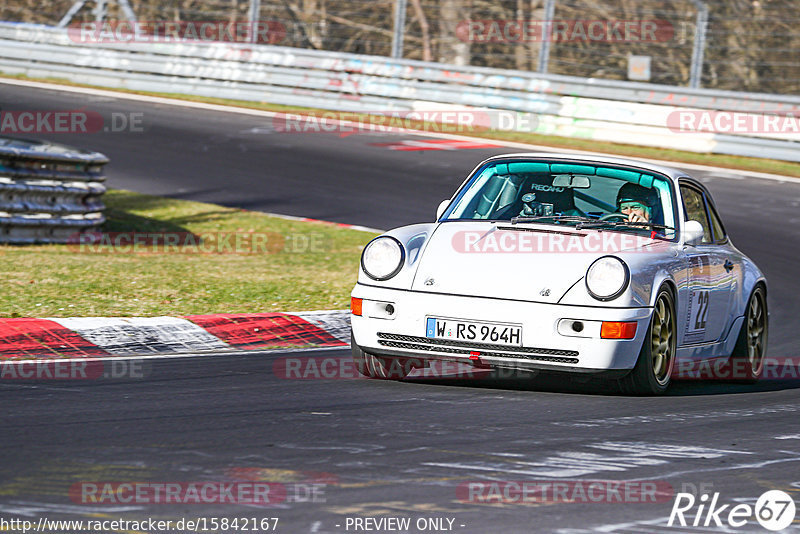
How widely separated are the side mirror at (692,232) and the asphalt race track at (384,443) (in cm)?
85

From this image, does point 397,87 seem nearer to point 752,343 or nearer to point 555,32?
point 555,32

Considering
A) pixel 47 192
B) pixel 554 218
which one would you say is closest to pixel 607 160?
pixel 554 218

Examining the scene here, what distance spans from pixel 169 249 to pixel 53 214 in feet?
3.86

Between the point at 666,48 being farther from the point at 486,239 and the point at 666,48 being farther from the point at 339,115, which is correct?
the point at 486,239

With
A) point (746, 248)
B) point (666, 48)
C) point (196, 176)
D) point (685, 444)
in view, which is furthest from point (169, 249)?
point (666, 48)

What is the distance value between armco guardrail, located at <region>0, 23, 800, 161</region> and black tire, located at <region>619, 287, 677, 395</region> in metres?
13.6

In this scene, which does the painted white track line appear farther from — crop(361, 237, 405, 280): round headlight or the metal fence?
crop(361, 237, 405, 280): round headlight

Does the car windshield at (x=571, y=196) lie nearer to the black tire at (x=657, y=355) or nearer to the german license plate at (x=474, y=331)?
the black tire at (x=657, y=355)

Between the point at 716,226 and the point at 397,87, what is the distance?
48.5 feet

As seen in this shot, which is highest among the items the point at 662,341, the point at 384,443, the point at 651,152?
the point at 651,152

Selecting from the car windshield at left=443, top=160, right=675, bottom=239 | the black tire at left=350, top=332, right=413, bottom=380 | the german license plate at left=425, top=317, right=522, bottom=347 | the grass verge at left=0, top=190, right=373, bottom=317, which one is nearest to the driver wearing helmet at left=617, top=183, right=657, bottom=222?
the car windshield at left=443, top=160, right=675, bottom=239

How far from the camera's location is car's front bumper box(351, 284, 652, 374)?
6160 millimetres

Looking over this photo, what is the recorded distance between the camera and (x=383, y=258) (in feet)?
21.6

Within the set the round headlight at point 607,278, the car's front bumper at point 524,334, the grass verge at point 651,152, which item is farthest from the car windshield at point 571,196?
the grass verge at point 651,152
